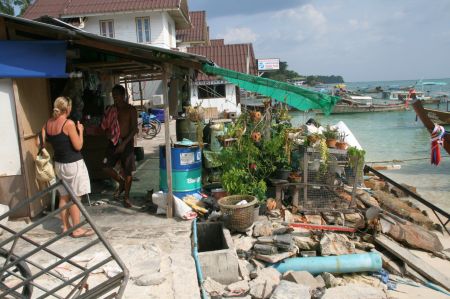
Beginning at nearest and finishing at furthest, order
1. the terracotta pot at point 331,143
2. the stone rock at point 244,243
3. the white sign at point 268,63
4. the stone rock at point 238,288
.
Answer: the stone rock at point 238,288 → the stone rock at point 244,243 → the terracotta pot at point 331,143 → the white sign at point 268,63

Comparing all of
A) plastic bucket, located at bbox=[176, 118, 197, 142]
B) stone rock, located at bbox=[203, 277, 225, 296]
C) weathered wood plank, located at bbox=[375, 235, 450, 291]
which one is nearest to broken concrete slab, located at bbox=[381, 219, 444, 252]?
weathered wood plank, located at bbox=[375, 235, 450, 291]

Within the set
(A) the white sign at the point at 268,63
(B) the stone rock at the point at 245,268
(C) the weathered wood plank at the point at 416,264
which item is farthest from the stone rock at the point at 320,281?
(A) the white sign at the point at 268,63

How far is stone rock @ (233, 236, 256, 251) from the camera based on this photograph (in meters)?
5.55

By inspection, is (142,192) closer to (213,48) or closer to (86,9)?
(86,9)

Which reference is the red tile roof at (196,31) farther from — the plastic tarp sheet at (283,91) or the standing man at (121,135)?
the standing man at (121,135)

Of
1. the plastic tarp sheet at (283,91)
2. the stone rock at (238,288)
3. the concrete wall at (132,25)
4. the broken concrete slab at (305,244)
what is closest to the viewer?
the stone rock at (238,288)

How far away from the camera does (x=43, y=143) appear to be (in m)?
5.20

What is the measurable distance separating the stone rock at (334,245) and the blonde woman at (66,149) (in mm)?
3407

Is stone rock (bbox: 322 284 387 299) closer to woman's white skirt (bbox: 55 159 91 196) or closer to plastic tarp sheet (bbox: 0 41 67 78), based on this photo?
woman's white skirt (bbox: 55 159 91 196)

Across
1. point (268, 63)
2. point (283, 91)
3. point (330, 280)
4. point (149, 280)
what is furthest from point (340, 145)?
point (268, 63)

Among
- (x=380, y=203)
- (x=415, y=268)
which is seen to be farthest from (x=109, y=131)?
(x=380, y=203)

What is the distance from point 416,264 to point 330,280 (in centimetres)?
175

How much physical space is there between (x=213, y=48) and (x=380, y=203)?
2076 centimetres

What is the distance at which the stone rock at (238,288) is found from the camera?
446 centimetres
